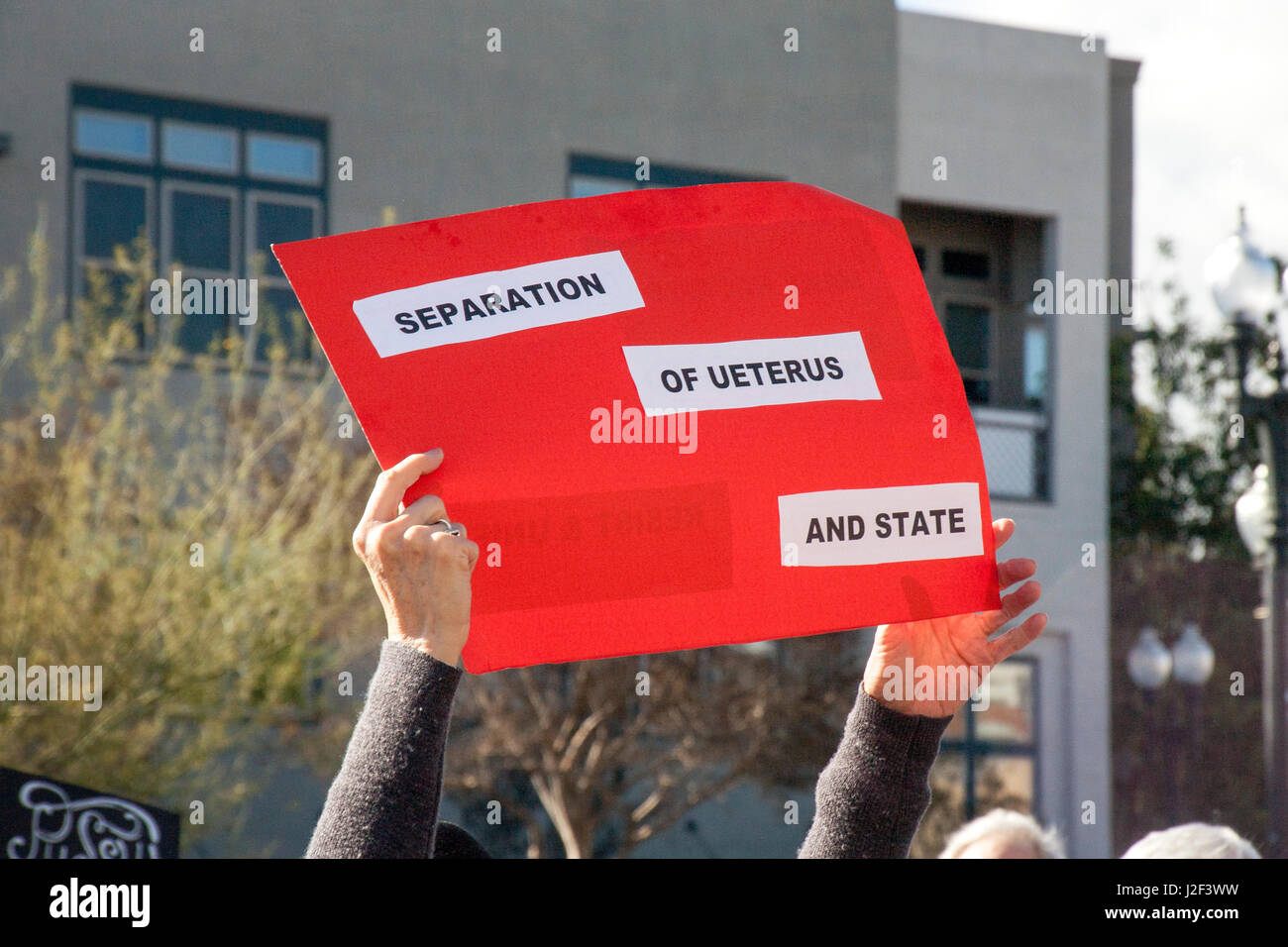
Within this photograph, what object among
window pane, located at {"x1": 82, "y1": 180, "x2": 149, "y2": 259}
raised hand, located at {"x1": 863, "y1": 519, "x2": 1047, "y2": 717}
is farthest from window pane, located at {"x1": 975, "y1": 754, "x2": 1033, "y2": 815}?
raised hand, located at {"x1": 863, "y1": 519, "x2": 1047, "y2": 717}

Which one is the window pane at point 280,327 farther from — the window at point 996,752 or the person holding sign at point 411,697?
the person holding sign at point 411,697

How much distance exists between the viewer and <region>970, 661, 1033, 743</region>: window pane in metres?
17.7

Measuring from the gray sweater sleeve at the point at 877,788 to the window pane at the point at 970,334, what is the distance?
16.5 m

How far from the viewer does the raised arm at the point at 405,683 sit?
5.71ft

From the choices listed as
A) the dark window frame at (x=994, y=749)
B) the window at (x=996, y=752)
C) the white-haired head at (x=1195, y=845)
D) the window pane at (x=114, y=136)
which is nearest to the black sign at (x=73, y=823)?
the white-haired head at (x=1195, y=845)

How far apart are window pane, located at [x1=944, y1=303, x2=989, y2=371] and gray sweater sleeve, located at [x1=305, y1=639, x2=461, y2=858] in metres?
17.0

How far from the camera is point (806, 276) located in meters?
2.19

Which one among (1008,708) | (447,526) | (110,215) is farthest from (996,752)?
(447,526)

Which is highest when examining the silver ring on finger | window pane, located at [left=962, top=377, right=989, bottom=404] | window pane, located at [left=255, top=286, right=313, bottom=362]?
window pane, located at [left=255, top=286, right=313, bottom=362]

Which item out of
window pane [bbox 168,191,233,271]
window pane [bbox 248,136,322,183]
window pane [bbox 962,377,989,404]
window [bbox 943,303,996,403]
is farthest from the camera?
window [bbox 943,303,996,403]

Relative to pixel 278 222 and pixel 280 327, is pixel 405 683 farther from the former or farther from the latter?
pixel 278 222

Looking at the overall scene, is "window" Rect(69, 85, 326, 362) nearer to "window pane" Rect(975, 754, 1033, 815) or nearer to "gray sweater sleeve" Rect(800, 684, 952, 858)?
"window pane" Rect(975, 754, 1033, 815)

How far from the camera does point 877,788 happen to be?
2.16 meters

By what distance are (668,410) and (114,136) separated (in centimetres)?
1412
